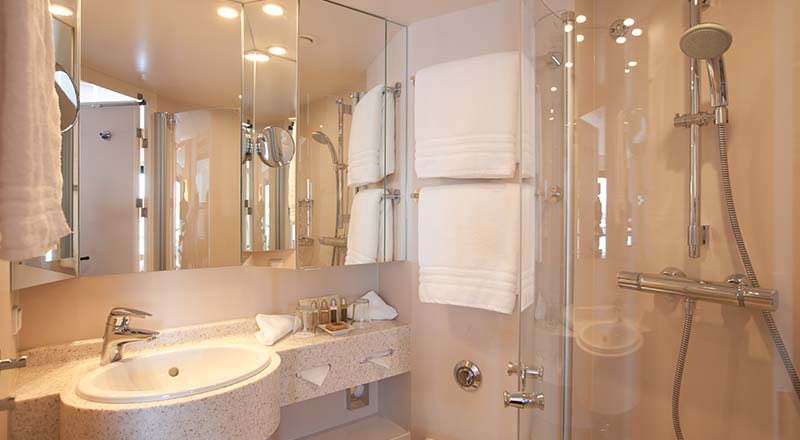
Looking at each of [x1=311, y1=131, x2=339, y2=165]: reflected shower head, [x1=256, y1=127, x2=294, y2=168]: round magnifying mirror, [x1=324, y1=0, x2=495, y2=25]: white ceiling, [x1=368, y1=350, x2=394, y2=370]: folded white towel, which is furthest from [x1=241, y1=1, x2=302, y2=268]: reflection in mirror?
[x1=368, y1=350, x2=394, y2=370]: folded white towel

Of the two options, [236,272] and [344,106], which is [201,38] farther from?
[236,272]

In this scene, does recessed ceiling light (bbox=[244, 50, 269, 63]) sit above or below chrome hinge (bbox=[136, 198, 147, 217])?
above

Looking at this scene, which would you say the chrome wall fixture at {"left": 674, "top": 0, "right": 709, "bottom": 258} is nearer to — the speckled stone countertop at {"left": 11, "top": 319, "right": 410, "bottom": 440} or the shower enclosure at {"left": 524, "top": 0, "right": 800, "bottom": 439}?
the shower enclosure at {"left": 524, "top": 0, "right": 800, "bottom": 439}

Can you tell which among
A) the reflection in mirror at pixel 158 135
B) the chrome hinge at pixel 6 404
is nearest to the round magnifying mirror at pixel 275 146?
the reflection in mirror at pixel 158 135

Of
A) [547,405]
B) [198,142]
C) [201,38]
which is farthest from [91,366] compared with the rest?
[547,405]

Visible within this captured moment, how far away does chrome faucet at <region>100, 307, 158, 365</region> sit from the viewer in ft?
4.66

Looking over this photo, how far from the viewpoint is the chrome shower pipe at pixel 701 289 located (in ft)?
3.44

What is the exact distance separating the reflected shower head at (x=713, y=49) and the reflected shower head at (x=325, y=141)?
1.40 metres

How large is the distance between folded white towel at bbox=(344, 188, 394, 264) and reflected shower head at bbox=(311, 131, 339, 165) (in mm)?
206

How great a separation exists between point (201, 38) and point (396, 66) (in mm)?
890

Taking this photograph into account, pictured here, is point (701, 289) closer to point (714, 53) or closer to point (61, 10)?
point (714, 53)

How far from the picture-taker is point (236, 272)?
1.85m

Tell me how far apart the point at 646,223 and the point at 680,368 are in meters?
0.45

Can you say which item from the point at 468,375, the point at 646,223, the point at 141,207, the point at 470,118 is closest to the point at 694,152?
the point at 646,223
